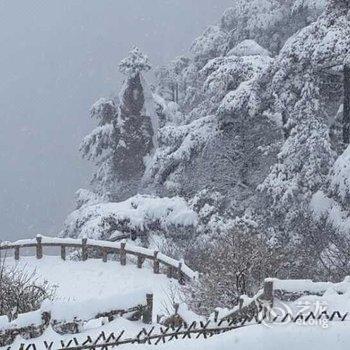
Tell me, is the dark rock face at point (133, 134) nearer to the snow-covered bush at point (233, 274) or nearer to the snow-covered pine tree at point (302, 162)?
the snow-covered pine tree at point (302, 162)

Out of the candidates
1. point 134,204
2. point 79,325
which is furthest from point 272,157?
point 79,325

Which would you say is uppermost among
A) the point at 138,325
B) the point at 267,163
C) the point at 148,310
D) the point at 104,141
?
the point at 104,141

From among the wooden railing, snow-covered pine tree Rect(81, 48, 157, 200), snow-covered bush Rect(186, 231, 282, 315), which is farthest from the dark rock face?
the wooden railing

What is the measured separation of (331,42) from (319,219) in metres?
5.40

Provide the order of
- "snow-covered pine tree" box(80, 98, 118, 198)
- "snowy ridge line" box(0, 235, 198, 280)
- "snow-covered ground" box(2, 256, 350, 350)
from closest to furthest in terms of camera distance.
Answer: "snow-covered ground" box(2, 256, 350, 350) → "snowy ridge line" box(0, 235, 198, 280) → "snow-covered pine tree" box(80, 98, 118, 198)

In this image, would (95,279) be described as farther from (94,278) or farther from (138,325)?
(138,325)

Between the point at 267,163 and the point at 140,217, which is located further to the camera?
the point at 267,163

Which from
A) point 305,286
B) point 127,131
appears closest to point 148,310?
point 305,286

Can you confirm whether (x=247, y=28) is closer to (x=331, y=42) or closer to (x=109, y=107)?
(x=109, y=107)

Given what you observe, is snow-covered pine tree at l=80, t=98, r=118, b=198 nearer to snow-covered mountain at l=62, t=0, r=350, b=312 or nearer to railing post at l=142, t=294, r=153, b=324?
snow-covered mountain at l=62, t=0, r=350, b=312

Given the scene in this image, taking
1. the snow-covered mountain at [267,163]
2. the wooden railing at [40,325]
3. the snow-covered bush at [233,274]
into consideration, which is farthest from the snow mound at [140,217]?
the wooden railing at [40,325]

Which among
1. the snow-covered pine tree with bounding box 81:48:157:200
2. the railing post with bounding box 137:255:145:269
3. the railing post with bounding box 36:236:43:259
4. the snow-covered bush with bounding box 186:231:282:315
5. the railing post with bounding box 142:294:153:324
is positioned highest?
the snow-covered pine tree with bounding box 81:48:157:200

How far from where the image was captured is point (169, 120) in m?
35.6

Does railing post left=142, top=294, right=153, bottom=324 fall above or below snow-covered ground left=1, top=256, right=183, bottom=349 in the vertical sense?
above
